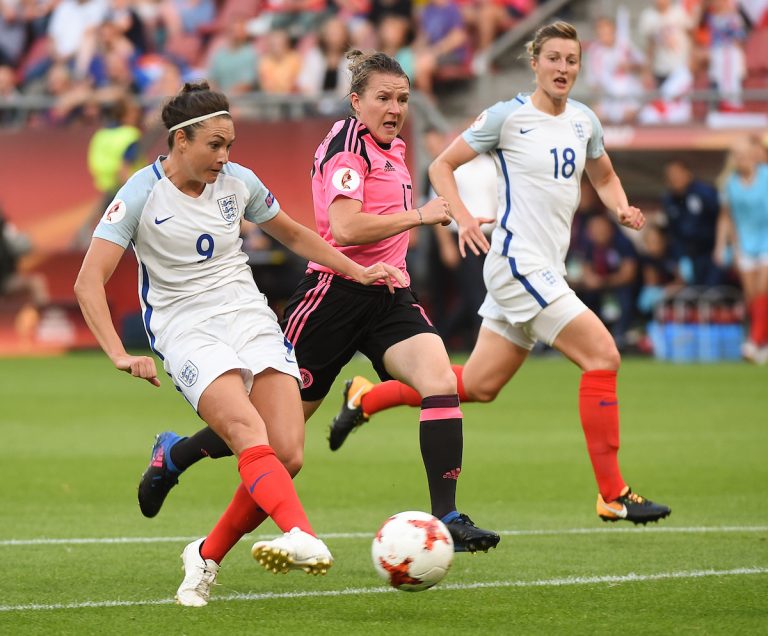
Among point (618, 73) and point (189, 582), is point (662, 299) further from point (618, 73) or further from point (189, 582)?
point (189, 582)

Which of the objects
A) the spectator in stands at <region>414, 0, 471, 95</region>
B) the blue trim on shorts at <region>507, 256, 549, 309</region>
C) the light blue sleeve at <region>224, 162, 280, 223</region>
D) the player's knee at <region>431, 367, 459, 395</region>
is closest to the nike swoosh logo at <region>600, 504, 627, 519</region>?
the blue trim on shorts at <region>507, 256, 549, 309</region>

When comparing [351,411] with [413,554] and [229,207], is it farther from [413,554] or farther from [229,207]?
[413,554]

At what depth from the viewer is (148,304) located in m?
6.62

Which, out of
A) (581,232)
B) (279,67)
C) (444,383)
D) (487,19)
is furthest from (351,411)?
(487,19)

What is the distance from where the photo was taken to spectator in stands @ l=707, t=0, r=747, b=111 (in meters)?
20.3

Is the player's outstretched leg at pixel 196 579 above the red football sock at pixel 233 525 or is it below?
below

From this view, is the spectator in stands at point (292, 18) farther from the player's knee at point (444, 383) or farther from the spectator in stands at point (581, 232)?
the player's knee at point (444, 383)

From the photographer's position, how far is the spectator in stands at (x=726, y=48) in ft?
66.5

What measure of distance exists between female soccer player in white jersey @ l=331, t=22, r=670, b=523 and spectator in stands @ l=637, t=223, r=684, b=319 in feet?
38.2

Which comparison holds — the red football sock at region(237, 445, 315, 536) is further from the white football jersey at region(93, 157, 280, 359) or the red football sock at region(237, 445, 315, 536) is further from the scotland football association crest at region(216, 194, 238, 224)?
the scotland football association crest at region(216, 194, 238, 224)

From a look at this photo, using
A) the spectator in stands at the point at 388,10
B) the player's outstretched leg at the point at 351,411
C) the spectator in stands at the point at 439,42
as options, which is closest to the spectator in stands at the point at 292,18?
the spectator in stands at the point at 388,10

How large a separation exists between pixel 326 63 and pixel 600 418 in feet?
46.5

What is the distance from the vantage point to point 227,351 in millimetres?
6387

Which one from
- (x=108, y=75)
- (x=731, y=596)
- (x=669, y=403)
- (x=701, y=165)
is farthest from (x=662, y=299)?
(x=731, y=596)
